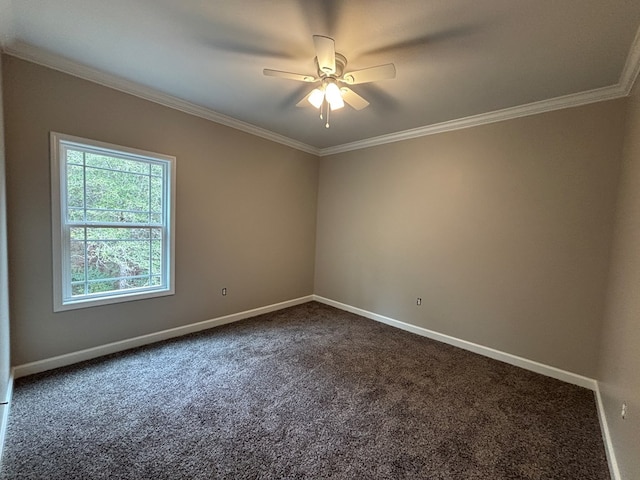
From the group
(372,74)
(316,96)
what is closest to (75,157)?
(316,96)

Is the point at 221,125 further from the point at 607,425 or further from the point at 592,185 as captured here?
the point at 607,425

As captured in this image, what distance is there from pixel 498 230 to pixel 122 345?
4165mm

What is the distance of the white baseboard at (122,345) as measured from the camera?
8.02ft

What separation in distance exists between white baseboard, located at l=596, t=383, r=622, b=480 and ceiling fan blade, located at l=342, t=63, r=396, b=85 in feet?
9.09

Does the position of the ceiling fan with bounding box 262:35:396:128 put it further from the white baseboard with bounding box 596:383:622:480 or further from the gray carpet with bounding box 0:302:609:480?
the white baseboard with bounding box 596:383:622:480

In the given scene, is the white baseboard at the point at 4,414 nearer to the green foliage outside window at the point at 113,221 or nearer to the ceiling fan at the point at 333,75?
the green foliage outside window at the point at 113,221

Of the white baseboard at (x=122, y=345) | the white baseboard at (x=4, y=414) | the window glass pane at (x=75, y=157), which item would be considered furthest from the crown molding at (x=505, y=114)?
the white baseboard at (x=4, y=414)

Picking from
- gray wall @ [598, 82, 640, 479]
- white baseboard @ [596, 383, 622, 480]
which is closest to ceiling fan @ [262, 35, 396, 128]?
gray wall @ [598, 82, 640, 479]

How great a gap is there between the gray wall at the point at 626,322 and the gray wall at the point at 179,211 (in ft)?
12.0

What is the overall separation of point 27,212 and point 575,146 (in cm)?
486

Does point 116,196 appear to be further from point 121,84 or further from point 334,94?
point 334,94

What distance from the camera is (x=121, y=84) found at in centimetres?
273

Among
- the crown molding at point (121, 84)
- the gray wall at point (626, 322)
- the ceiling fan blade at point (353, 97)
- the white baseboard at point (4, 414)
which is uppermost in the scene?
the crown molding at point (121, 84)

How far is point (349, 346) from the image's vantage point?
328 centimetres
